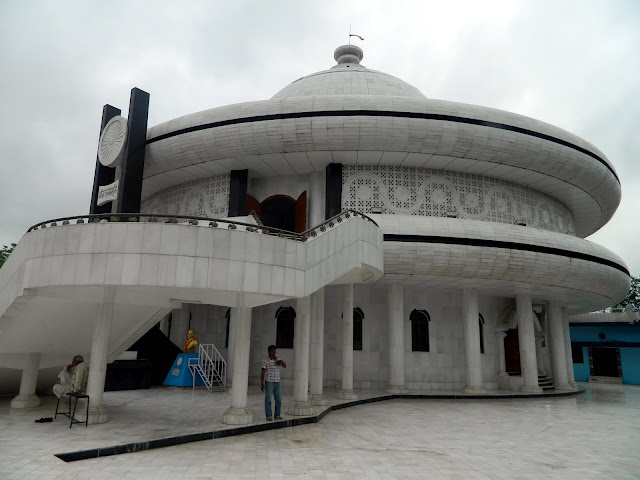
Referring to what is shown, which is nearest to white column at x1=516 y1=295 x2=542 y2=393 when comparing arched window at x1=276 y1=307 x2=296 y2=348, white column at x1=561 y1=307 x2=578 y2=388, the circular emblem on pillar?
white column at x1=561 y1=307 x2=578 y2=388

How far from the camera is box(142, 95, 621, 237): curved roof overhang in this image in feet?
55.1

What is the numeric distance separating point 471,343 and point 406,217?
6.01 meters

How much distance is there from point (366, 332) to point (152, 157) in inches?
457

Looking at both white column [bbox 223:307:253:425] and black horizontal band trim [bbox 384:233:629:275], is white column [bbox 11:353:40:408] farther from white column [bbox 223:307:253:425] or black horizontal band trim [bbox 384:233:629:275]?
black horizontal band trim [bbox 384:233:629:275]

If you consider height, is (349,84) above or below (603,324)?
above

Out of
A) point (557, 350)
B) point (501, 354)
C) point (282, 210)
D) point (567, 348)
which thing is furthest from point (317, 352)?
point (567, 348)

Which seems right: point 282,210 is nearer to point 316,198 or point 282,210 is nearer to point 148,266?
point 316,198

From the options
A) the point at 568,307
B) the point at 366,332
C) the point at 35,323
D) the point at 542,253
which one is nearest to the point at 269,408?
the point at 35,323

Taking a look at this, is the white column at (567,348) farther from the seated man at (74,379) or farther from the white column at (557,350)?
the seated man at (74,379)

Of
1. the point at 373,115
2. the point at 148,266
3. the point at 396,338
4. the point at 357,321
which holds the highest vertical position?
the point at 373,115

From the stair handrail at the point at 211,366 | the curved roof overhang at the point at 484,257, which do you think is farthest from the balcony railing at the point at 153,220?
the stair handrail at the point at 211,366

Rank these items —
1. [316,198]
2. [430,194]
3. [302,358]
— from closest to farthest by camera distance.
A: [302,358] < [430,194] < [316,198]

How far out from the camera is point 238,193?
62.1ft

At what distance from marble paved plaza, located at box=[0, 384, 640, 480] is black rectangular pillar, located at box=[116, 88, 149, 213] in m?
8.00
